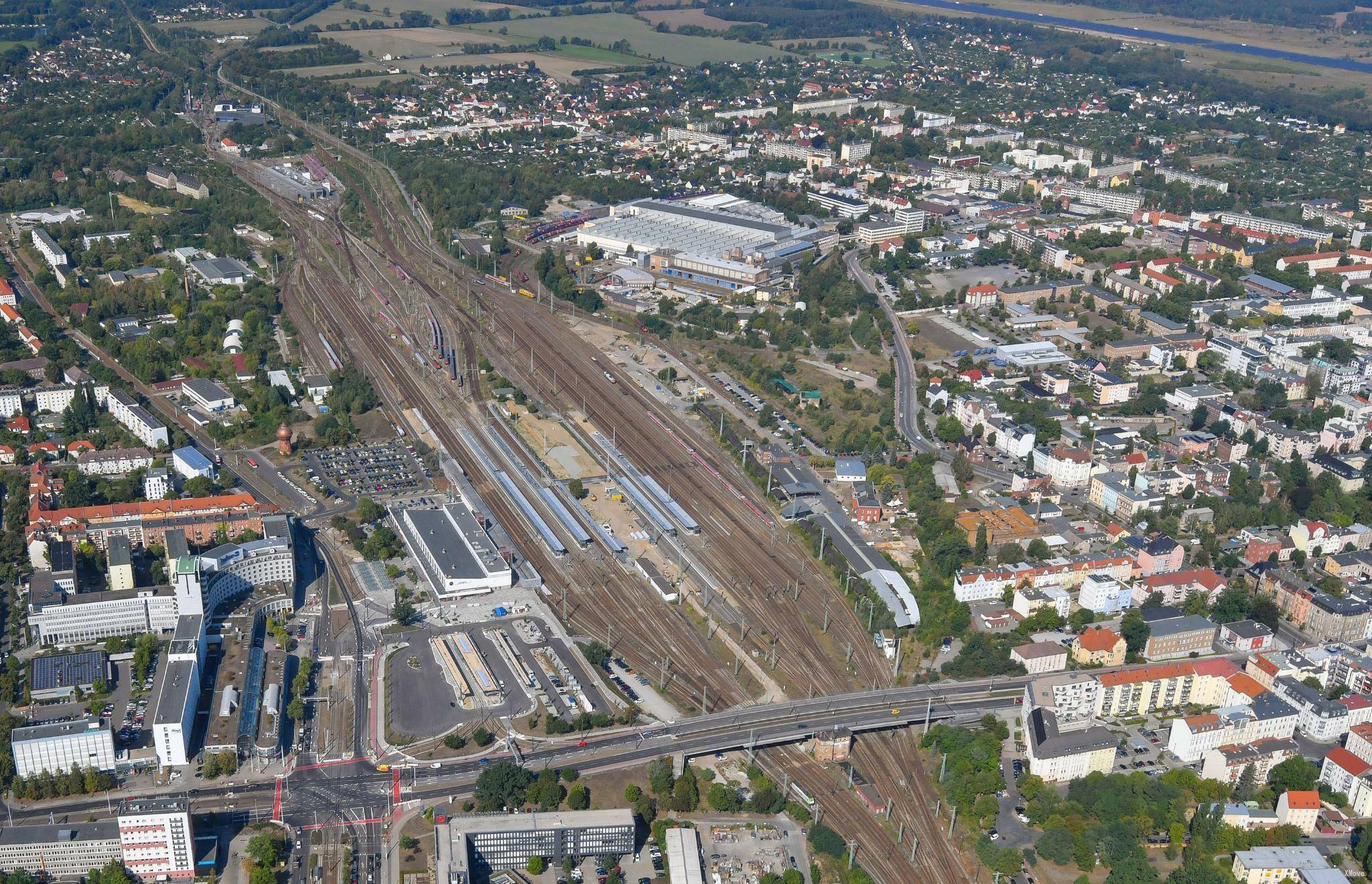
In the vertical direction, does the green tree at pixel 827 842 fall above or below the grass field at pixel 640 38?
below

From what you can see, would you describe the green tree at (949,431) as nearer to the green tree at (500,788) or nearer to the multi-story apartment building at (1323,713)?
the multi-story apartment building at (1323,713)

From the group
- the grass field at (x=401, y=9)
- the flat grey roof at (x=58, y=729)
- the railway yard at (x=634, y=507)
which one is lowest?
the railway yard at (x=634, y=507)

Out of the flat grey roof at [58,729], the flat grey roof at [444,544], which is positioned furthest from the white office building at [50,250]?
the flat grey roof at [58,729]

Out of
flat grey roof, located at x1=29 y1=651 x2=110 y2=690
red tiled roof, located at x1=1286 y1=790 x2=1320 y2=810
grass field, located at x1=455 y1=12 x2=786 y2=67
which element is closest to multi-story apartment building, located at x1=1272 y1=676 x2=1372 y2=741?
red tiled roof, located at x1=1286 y1=790 x2=1320 y2=810

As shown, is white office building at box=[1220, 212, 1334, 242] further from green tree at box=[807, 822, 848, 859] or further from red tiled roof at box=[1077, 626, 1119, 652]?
green tree at box=[807, 822, 848, 859]

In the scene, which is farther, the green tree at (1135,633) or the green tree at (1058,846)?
the green tree at (1135,633)

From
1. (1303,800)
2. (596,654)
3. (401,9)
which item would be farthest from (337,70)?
(1303,800)

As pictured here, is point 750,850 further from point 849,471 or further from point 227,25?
point 227,25
